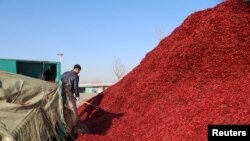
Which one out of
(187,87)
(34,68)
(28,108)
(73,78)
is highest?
(34,68)

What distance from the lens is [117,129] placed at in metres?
7.95

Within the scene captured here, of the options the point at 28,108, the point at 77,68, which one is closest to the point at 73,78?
the point at 77,68

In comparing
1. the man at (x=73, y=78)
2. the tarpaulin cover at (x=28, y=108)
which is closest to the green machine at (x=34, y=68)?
the man at (x=73, y=78)

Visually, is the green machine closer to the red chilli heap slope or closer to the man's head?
the man's head

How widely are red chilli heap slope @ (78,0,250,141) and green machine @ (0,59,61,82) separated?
139 cm

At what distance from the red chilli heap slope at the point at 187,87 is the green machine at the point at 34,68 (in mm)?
1387

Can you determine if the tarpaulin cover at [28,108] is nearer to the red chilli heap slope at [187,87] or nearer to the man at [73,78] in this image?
the red chilli heap slope at [187,87]

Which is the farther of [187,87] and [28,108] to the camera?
[187,87]

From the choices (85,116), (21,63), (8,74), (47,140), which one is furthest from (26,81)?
(85,116)

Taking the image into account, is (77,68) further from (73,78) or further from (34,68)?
(34,68)

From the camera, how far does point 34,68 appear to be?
808cm

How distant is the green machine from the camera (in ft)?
25.2

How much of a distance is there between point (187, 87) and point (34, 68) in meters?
3.08

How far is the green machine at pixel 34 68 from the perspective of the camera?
7695mm
